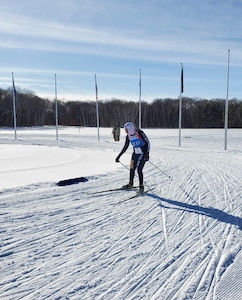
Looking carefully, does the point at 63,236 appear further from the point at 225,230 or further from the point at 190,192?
the point at 190,192

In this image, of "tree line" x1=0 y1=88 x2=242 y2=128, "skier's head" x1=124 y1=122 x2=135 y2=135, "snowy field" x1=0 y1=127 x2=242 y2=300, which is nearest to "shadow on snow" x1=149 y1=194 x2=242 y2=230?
"snowy field" x1=0 y1=127 x2=242 y2=300

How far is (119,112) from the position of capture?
83.2 m

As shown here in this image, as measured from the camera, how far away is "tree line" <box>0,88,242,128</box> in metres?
75.4

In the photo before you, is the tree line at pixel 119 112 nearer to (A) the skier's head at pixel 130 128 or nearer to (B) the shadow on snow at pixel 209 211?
(A) the skier's head at pixel 130 128

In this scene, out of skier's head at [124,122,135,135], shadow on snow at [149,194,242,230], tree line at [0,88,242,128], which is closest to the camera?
shadow on snow at [149,194,242,230]

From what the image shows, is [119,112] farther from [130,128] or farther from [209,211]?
[209,211]

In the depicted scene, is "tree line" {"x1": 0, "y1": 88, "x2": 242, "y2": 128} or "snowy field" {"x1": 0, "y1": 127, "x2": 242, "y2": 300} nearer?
"snowy field" {"x1": 0, "y1": 127, "x2": 242, "y2": 300}

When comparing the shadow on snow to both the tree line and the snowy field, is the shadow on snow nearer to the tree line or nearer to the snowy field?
the snowy field

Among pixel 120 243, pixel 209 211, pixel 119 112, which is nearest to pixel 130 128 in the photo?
pixel 209 211

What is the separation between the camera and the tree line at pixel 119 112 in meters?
75.4

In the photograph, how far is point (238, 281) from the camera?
363 cm

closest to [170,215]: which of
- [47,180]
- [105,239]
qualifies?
[105,239]

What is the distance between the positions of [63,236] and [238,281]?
265 centimetres

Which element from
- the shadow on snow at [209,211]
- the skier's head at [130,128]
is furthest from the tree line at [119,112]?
the shadow on snow at [209,211]
